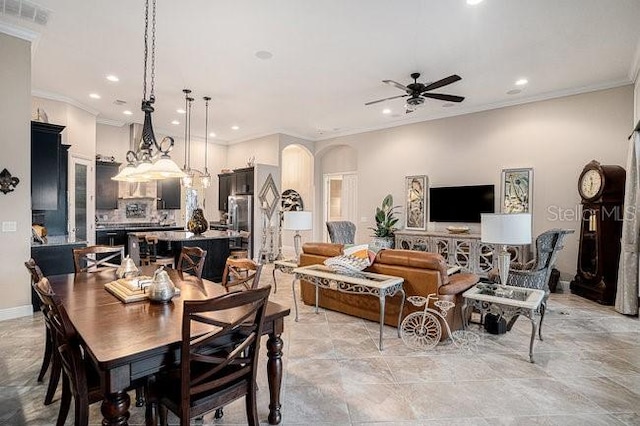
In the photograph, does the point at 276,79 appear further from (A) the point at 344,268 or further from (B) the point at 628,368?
(B) the point at 628,368

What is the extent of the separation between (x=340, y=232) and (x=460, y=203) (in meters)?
2.40

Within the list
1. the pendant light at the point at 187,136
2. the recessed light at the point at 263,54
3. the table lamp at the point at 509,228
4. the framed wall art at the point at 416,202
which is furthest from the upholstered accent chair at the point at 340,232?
the table lamp at the point at 509,228

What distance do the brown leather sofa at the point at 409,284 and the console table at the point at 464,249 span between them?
2.48m

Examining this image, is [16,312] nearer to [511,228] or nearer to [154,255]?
[154,255]

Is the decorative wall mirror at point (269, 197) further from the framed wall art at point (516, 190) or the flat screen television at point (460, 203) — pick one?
the framed wall art at point (516, 190)

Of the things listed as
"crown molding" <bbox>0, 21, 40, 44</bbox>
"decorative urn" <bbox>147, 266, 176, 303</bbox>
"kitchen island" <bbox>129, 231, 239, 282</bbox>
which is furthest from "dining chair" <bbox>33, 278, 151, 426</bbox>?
"crown molding" <bbox>0, 21, 40, 44</bbox>

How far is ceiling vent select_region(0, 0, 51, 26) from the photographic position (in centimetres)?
331

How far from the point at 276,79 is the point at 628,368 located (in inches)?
204

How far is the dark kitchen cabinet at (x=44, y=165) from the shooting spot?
450 centimetres

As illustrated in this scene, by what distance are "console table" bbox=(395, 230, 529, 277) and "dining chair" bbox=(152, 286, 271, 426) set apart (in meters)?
4.99

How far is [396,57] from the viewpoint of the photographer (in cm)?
434

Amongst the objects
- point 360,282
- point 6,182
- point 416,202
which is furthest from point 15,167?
point 416,202

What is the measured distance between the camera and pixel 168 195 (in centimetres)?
824

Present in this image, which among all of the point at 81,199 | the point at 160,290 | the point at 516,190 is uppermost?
the point at 516,190
